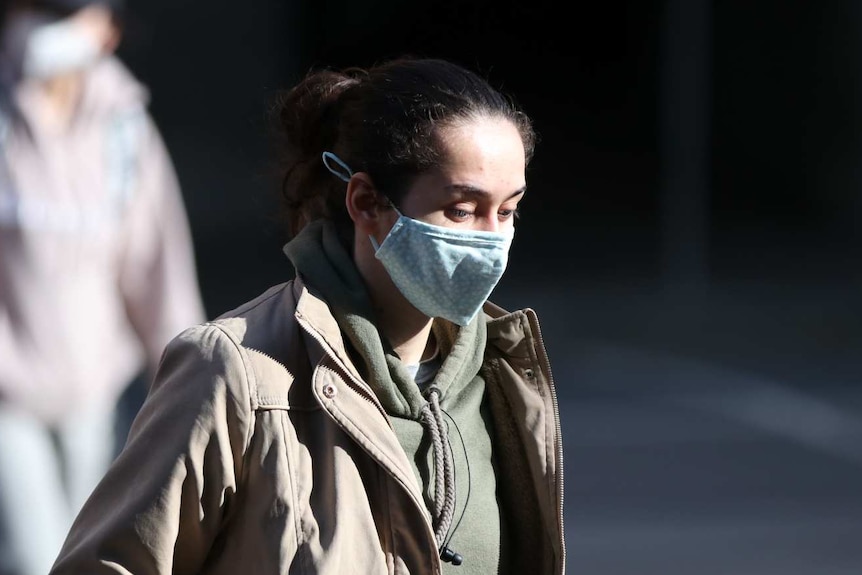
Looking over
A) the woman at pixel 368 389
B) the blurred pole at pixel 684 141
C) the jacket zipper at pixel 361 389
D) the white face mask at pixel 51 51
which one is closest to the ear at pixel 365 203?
the woman at pixel 368 389

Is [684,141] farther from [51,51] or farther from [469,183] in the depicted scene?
[469,183]

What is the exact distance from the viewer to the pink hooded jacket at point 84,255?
4684mm

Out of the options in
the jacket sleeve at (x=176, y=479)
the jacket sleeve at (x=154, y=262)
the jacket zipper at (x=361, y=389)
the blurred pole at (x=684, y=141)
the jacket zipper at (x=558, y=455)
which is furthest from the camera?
the blurred pole at (x=684, y=141)

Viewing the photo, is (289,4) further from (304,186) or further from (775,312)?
(304,186)

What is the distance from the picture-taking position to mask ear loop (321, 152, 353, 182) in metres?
2.27

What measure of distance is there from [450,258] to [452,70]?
13.3 inches

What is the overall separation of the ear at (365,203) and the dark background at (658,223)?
0.42 m

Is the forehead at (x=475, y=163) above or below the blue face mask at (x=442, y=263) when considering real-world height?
above

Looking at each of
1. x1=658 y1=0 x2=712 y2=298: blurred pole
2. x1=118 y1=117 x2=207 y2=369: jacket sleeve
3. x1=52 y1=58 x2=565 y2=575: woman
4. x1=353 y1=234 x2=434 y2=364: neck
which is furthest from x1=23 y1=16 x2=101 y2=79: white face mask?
x1=658 y1=0 x2=712 y2=298: blurred pole

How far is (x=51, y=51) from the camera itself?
189 inches

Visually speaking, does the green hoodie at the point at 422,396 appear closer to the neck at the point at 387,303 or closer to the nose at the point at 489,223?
the neck at the point at 387,303

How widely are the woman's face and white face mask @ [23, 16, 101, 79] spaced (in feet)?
9.80

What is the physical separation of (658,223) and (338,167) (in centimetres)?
1054

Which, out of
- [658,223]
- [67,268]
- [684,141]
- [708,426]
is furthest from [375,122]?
[658,223]
